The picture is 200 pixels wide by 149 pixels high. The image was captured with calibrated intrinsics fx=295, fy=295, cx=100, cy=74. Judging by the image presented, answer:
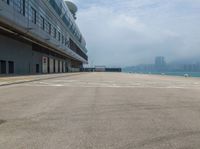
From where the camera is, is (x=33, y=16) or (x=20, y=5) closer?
(x=20, y=5)

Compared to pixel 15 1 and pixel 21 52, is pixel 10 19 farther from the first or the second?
pixel 21 52

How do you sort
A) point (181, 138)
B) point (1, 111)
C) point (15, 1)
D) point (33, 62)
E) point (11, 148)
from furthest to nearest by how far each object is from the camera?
point (33, 62) < point (15, 1) < point (1, 111) < point (181, 138) < point (11, 148)

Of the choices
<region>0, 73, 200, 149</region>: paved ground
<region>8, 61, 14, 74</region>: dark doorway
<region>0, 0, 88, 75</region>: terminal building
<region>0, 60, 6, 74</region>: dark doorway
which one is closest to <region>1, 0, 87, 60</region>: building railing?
<region>0, 0, 88, 75</region>: terminal building

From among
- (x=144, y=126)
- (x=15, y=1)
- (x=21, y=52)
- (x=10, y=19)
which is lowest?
(x=144, y=126)

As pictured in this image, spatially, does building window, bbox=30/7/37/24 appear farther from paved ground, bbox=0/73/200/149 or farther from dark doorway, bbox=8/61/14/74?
paved ground, bbox=0/73/200/149

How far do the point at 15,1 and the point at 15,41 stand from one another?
7.09 meters

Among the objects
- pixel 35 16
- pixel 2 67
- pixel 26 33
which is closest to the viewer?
pixel 2 67

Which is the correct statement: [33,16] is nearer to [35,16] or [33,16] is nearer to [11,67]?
[35,16]

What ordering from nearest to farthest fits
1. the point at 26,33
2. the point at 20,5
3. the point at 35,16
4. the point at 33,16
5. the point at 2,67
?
the point at 2,67 < the point at 26,33 < the point at 20,5 < the point at 33,16 < the point at 35,16

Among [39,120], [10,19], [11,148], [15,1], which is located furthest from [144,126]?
[15,1]

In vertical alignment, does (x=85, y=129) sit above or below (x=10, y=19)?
below

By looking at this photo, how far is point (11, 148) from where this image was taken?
5074 mm

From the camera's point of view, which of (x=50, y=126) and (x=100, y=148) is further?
(x=50, y=126)

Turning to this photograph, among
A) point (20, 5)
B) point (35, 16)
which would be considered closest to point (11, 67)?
point (20, 5)
